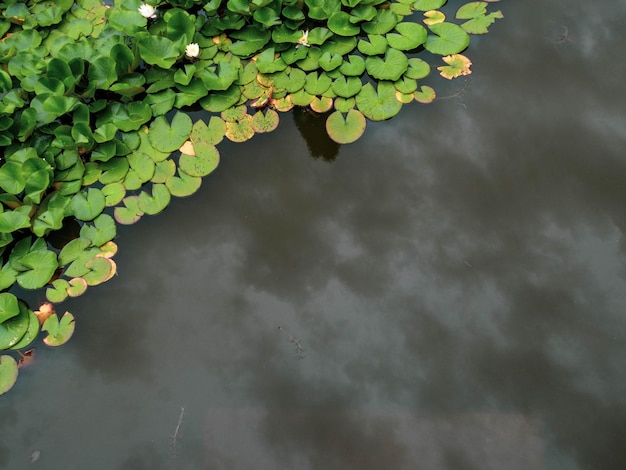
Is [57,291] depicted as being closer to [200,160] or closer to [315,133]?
[200,160]

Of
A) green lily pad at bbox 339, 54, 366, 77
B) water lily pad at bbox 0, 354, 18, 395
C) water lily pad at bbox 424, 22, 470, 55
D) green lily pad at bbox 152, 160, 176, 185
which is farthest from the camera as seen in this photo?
water lily pad at bbox 424, 22, 470, 55

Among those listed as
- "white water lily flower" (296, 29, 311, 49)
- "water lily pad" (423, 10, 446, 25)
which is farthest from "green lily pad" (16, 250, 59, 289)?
"water lily pad" (423, 10, 446, 25)

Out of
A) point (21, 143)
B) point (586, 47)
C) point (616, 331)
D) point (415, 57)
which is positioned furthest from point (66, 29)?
point (616, 331)

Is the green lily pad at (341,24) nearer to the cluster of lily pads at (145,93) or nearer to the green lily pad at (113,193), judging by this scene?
the cluster of lily pads at (145,93)

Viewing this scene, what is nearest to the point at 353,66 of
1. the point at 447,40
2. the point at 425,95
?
the point at 425,95

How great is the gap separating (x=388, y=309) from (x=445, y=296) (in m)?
0.37

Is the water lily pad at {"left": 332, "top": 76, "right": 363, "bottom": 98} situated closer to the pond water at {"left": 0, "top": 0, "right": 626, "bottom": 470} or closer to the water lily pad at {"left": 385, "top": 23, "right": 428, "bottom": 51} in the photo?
the pond water at {"left": 0, "top": 0, "right": 626, "bottom": 470}

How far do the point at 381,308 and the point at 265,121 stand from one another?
1625mm

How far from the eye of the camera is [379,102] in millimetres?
3582

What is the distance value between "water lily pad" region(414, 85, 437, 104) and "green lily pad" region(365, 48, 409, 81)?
0.20 m

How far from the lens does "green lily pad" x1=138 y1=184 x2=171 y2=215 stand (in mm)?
3314

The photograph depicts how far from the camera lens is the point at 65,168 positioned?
3.38m

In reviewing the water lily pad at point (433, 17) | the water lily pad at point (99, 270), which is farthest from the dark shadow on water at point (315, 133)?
the water lily pad at point (99, 270)

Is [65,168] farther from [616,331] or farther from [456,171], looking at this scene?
[616,331]
